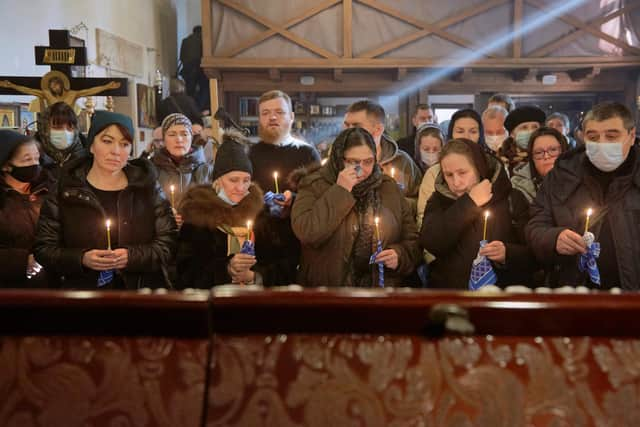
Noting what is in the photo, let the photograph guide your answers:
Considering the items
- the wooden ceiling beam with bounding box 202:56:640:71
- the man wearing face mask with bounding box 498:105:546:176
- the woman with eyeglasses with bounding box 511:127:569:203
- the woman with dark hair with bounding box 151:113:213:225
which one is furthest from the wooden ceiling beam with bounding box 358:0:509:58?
the woman with eyeglasses with bounding box 511:127:569:203

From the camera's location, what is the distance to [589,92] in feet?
29.7

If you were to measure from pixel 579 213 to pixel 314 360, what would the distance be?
86.4 inches

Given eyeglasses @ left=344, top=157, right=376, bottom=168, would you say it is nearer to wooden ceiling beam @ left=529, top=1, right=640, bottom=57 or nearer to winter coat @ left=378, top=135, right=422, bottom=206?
winter coat @ left=378, top=135, right=422, bottom=206

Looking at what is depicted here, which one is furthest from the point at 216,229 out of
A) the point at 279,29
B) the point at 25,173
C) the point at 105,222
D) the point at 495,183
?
the point at 279,29

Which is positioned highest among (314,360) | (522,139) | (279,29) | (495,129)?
(279,29)

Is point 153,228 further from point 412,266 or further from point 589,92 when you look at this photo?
point 589,92

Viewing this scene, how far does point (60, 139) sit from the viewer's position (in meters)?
4.28

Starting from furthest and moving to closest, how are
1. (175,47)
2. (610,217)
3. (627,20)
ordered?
(175,47) < (627,20) < (610,217)

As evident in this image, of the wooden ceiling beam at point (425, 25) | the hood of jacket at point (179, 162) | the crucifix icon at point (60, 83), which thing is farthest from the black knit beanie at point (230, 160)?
the wooden ceiling beam at point (425, 25)

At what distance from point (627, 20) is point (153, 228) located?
323 inches

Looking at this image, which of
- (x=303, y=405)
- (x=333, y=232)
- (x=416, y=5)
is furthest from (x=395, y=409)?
(x=416, y=5)

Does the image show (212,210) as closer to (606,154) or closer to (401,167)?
(401,167)

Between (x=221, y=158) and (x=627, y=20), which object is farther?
(x=627, y=20)

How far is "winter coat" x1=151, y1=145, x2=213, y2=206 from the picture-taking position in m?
4.22
